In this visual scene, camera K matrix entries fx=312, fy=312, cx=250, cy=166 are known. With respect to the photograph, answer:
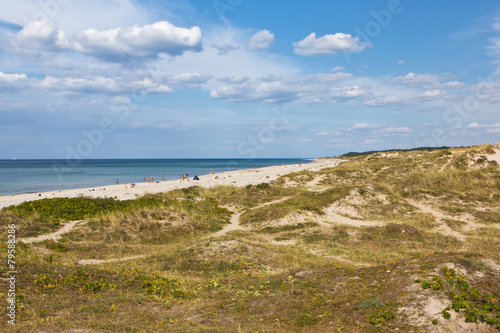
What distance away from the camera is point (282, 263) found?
1877 cm

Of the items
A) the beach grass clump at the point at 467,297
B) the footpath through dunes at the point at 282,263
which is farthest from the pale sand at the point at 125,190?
the beach grass clump at the point at 467,297

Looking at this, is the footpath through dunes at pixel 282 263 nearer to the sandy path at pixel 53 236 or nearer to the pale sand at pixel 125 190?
the sandy path at pixel 53 236

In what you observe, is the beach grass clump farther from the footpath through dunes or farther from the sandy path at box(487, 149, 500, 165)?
the sandy path at box(487, 149, 500, 165)

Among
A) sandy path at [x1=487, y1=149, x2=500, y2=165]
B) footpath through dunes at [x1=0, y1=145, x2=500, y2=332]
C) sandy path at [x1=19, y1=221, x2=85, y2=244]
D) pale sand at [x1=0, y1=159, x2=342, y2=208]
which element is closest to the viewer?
footpath through dunes at [x1=0, y1=145, x2=500, y2=332]

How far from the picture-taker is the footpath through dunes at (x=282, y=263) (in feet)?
34.8

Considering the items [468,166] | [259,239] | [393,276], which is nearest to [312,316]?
[393,276]

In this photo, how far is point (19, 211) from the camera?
89.1 ft

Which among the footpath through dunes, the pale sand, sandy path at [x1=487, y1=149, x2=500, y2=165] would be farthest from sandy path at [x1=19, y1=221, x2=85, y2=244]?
sandy path at [x1=487, y1=149, x2=500, y2=165]

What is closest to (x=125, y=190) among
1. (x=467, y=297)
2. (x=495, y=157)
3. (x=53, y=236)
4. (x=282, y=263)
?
(x=53, y=236)

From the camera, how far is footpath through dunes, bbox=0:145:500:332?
10.6m

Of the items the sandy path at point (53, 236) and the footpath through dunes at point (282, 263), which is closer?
the footpath through dunes at point (282, 263)

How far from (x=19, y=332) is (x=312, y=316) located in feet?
30.1

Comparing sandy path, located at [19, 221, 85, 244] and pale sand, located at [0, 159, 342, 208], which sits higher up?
pale sand, located at [0, 159, 342, 208]

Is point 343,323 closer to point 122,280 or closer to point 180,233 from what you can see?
point 122,280
